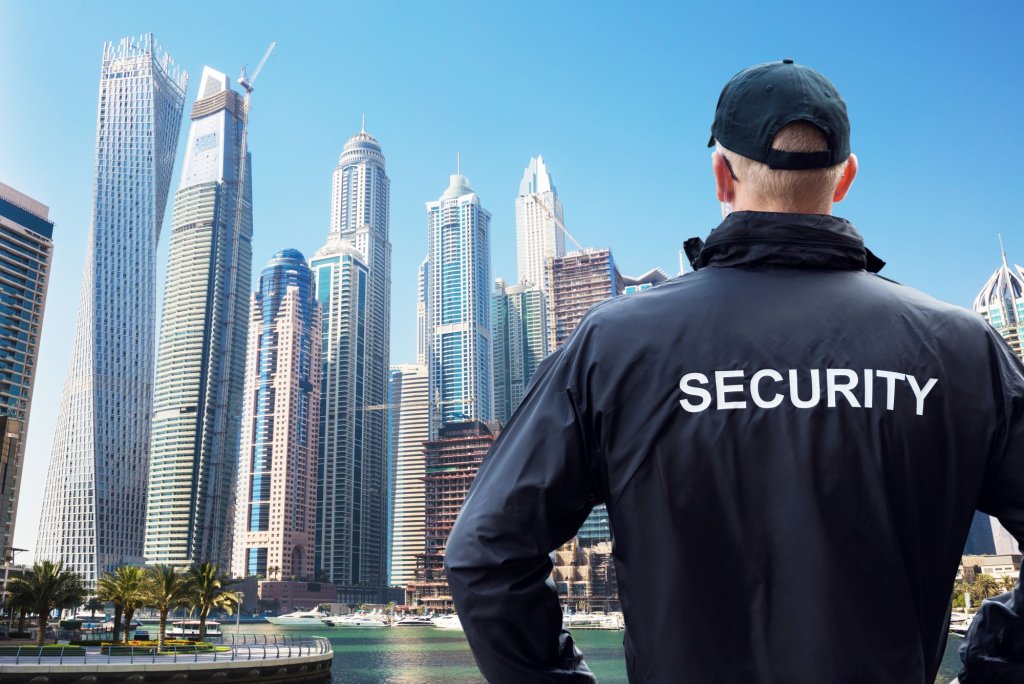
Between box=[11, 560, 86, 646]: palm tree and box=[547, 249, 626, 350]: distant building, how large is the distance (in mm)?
145718

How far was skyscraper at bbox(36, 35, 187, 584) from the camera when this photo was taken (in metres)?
152

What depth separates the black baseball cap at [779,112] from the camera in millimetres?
1483

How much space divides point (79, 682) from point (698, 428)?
39820 millimetres

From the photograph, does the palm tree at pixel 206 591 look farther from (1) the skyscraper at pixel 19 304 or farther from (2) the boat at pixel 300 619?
(2) the boat at pixel 300 619

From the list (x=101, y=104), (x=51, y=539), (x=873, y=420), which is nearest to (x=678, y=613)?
(x=873, y=420)

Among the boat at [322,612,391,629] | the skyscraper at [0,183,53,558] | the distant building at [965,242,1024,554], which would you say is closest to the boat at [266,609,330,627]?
the boat at [322,612,391,629]

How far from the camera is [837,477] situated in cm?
128

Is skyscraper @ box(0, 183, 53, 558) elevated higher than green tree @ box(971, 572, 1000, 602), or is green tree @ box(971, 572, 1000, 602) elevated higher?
skyscraper @ box(0, 183, 53, 558)

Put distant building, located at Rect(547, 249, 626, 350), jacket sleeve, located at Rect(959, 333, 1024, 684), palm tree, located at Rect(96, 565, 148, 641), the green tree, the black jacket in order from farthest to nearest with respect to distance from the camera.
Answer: distant building, located at Rect(547, 249, 626, 350), the green tree, palm tree, located at Rect(96, 565, 148, 641), jacket sleeve, located at Rect(959, 333, 1024, 684), the black jacket

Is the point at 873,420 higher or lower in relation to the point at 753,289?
lower

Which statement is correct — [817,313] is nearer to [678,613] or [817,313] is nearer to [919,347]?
[919,347]

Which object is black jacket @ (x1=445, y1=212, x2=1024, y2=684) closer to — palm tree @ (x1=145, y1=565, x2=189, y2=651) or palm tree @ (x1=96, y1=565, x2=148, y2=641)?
palm tree @ (x1=145, y1=565, x2=189, y2=651)

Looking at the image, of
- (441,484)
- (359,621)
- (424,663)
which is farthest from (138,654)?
(441,484)

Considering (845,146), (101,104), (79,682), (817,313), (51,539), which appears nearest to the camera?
(817,313)
